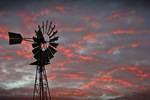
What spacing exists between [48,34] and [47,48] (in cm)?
215

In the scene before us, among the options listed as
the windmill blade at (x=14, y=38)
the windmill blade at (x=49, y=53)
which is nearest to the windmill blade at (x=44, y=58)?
the windmill blade at (x=49, y=53)

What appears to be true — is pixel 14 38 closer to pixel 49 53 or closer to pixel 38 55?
pixel 38 55

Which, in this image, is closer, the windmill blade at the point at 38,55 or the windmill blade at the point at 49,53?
the windmill blade at the point at 38,55

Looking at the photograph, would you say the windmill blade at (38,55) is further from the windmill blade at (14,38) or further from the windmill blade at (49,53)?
the windmill blade at (14,38)

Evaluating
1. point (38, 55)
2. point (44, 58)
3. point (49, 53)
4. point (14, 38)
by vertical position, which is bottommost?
point (44, 58)

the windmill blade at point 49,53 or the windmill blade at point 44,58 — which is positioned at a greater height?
the windmill blade at point 49,53

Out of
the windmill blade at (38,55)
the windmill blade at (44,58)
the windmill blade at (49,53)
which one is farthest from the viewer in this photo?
the windmill blade at (49,53)

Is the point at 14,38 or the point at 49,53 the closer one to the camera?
the point at 14,38

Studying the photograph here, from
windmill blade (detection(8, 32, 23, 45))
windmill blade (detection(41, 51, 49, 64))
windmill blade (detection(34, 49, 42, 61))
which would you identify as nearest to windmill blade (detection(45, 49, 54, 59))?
windmill blade (detection(41, 51, 49, 64))

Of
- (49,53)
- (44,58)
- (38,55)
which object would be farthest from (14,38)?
(49,53)

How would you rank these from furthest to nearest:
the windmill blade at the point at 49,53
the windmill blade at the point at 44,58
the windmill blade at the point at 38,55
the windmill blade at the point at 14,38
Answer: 1. the windmill blade at the point at 49,53
2. the windmill blade at the point at 44,58
3. the windmill blade at the point at 38,55
4. the windmill blade at the point at 14,38

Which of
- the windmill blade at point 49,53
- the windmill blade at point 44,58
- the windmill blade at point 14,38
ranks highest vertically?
the windmill blade at point 14,38

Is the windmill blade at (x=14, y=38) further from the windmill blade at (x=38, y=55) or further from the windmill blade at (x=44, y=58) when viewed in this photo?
the windmill blade at (x=44, y=58)

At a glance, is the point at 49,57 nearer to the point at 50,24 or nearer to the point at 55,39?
the point at 55,39
